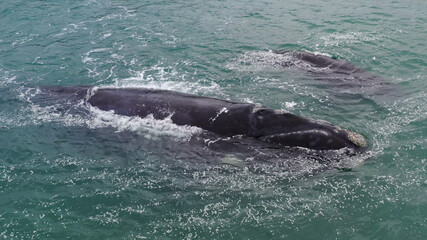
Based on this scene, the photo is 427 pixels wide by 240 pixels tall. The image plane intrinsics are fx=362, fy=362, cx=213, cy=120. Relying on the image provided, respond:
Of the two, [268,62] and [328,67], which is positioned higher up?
[328,67]

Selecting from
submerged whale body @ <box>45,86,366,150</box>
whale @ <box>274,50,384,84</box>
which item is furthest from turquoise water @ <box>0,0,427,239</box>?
whale @ <box>274,50,384,84</box>

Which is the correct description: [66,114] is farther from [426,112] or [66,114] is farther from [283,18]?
[283,18]

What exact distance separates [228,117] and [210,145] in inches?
Result: 39.5

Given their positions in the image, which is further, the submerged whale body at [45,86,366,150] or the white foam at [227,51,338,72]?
the white foam at [227,51,338,72]

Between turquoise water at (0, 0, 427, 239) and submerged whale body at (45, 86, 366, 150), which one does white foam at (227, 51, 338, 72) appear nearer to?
turquoise water at (0, 0, 427, 239)

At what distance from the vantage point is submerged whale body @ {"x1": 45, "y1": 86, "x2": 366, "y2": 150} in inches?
395

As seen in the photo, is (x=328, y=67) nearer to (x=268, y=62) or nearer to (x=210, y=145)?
(x=268, y=62)

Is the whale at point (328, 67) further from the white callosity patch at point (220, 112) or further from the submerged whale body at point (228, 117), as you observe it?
the white callosity patch at point (220, 112)

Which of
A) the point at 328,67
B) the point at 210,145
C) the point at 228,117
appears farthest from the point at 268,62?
the point at 210,145

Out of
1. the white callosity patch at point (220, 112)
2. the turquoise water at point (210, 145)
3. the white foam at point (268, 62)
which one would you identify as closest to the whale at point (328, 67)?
the white foam at point (268, 62)

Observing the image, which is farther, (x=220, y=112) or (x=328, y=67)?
(x=328, y=67)

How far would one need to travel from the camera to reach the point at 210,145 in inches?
418

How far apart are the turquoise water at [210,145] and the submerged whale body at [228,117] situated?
344 mm

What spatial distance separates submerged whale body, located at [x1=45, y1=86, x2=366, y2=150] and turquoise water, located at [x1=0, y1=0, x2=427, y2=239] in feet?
1.13
